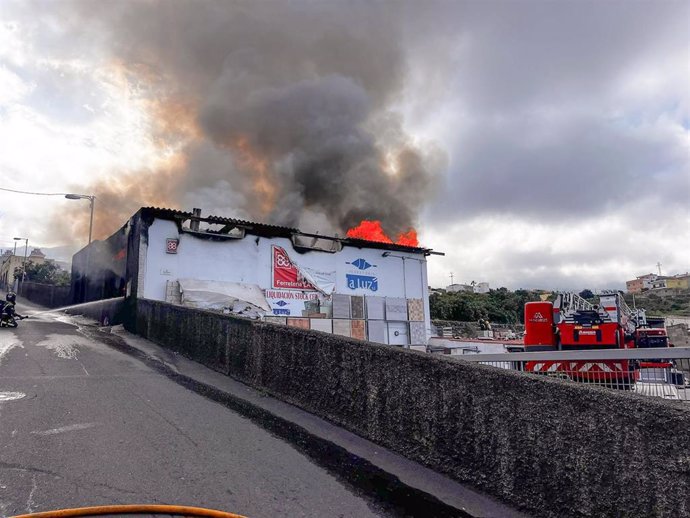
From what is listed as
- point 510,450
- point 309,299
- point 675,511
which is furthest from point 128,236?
point 675,511

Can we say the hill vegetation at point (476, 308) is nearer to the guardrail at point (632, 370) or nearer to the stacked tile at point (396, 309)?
the stacked tile at point (396, 309)

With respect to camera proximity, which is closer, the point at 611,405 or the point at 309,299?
the point at 611,405

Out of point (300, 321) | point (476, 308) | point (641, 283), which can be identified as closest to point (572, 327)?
point (300, 321)

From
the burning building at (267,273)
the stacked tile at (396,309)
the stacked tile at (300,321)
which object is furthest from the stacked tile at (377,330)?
the stacked tile at (300,321)

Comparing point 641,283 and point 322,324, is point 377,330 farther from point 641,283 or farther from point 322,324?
point 641,283

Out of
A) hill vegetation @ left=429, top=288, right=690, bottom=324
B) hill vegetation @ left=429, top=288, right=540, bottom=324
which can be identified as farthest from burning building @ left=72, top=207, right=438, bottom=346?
hill vegetation @ left=429, top=288, right=540, bottom=324

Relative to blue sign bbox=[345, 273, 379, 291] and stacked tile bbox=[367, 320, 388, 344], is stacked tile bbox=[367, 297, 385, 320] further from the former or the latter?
blue sign bbox=[345, 273, 379, 291]

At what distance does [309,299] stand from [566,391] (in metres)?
14.4

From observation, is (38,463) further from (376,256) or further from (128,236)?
(376,256)

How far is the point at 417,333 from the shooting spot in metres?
20.2

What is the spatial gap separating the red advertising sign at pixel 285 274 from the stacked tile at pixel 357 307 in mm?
2000

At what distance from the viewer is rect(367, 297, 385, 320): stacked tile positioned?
1877cm

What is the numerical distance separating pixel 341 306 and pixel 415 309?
14.0 ft

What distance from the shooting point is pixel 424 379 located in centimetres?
420
